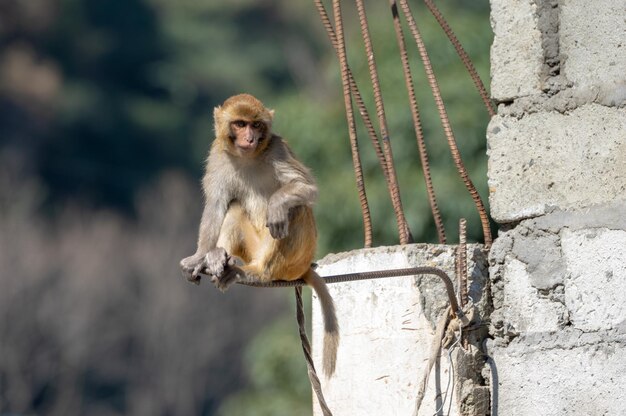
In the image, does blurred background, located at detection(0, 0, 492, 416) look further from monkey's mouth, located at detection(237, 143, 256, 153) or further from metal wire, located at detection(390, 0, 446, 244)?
metal wire, located at detection(390, 0, 446, 244)

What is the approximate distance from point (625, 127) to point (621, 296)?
510 millimetres

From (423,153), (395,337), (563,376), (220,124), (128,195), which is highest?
(128,195)

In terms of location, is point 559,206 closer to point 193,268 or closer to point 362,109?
point 362,109

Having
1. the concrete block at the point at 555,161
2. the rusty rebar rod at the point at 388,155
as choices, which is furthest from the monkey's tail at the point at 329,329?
the concrete block at the point at 555,161

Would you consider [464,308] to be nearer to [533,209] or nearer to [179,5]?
[533,209]

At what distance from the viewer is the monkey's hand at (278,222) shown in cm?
432

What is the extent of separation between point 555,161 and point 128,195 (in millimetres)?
30724

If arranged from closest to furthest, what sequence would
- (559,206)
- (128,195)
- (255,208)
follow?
(559,206) → (255,208) → (128,195)

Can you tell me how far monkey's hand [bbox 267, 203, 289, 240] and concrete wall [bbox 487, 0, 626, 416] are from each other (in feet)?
2.31

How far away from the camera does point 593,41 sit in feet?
12.9

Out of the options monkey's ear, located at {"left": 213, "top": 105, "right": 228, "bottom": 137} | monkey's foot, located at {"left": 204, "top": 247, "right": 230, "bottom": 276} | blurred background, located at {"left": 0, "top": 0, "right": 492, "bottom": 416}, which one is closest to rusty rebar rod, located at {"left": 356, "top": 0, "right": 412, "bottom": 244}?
monkey's foot, located at {"left": 204, "top": 247, "right": 230, "bottom": 276}

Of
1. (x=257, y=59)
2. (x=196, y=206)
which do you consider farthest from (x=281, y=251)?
(x=257, y=59)

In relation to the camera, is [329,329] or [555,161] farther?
[329,329]

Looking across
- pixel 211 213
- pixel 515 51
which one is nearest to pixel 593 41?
pixel 515 51
